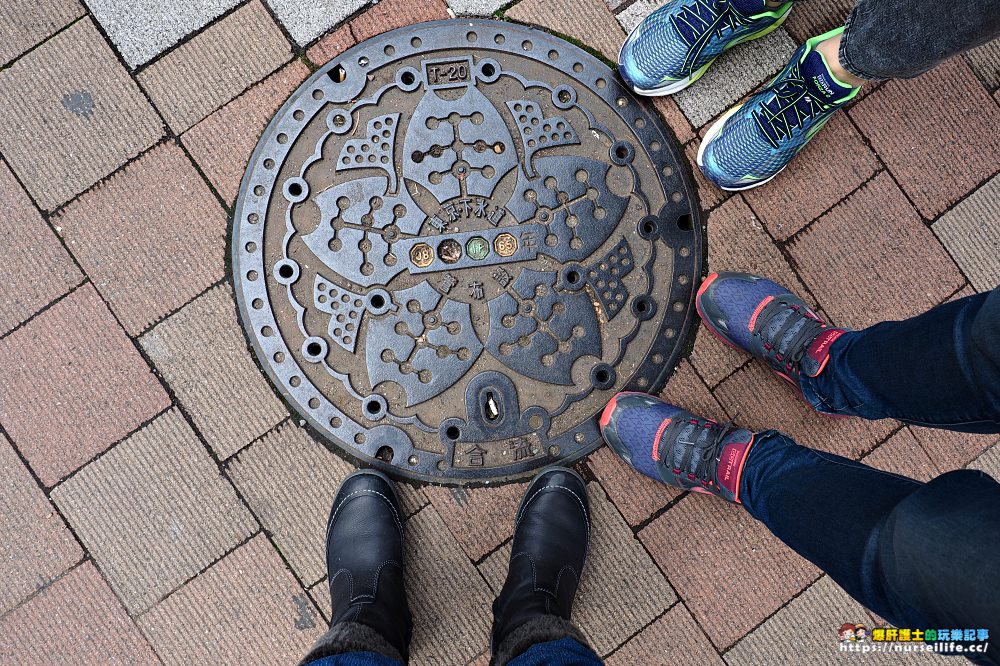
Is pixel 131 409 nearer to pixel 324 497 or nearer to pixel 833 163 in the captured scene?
pixel 324 497

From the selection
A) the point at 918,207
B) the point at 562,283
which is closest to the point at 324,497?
the point at 562,283

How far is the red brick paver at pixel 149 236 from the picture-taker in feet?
6.56

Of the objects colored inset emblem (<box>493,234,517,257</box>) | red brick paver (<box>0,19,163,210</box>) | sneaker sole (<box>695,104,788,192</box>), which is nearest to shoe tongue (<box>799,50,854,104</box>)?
sneaker sole (<box>695,104,788,192</box>)

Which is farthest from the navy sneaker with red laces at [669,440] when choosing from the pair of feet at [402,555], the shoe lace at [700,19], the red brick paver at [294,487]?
the shoe lace at [700,19]

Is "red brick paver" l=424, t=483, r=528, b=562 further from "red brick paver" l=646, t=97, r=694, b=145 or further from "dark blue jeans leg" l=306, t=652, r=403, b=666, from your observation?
"red brick paver" l=646, t=97, r=694, b=145

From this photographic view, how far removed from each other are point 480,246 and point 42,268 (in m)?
1.38

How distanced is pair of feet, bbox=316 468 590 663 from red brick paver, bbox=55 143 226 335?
0.82m

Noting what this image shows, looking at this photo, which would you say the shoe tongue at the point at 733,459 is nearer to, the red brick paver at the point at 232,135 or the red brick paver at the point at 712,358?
the red brick paver at the point at 712,358

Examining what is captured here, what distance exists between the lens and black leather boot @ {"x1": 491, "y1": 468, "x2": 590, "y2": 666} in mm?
1802

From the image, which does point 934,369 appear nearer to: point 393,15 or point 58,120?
point 393,15

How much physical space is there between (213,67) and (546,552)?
72.9 inches

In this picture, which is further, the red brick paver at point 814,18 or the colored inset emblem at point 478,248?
the red brick paver at point 814,18

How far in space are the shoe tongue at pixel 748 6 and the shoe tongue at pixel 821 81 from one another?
21 centimetres

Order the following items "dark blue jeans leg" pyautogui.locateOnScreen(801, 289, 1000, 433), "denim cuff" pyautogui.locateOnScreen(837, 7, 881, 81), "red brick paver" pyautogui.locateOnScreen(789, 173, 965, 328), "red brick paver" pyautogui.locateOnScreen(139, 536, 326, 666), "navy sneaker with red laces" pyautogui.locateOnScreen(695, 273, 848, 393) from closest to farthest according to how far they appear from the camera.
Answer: "dark blue jeans leg" pyautogui.locateOnScreen(801, 289, 1000, 433)
"denim cuff" pyautogui.locateOnScreen(837, 7, 881, 81)
"navy sneaker with red laces" pyautogui.locateOnScreen(695, 273, 848, 393)
"red brick paver" pyautogui.locateOnScreen(139, 536, 326, 666)
"red brick paver" pyautogui.locateOnScreen(789, 173, 965, 328)
